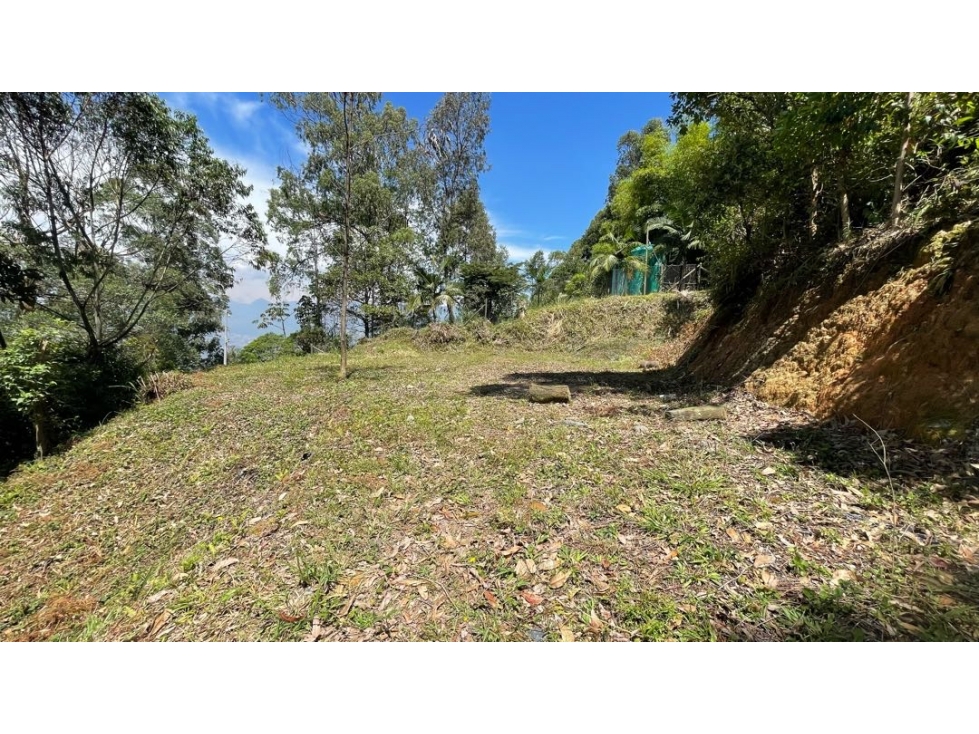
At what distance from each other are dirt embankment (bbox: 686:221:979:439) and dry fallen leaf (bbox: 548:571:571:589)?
3.05 meters

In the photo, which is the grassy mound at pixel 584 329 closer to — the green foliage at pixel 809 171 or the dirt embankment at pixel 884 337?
the green foliage at pixel 809 171

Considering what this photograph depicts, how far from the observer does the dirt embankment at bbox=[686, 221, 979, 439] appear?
2781 mm

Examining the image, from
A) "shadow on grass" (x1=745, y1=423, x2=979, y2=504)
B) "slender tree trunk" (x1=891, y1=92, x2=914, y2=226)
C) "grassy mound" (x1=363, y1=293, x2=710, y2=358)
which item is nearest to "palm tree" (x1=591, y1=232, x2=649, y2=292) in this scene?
"grassy mound" (x1=363, y1=293, x2=710, y2=358)

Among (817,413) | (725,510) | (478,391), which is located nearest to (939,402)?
(817,413)

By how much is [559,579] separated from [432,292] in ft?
59.8

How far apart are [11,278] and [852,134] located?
1169 centimetres

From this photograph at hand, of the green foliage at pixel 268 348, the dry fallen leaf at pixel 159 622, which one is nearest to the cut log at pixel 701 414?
the dry fallen leaf at pixel 159 622

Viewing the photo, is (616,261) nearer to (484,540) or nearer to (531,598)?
(484,540)

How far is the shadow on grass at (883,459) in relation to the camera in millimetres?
2364

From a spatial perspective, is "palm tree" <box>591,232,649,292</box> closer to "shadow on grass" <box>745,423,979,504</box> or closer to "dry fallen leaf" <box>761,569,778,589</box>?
"shadow on grass" <box>745,423,979,504</box>

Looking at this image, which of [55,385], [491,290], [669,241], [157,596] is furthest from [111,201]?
[669,241]

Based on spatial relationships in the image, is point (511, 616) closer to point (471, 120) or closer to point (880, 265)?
point (880, 265)

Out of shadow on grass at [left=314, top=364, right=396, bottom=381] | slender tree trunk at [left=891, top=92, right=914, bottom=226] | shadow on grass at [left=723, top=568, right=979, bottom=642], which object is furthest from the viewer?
shadow on grass at [left=314, top=364, right=396, bottom=381]

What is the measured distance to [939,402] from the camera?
2.75 metres
